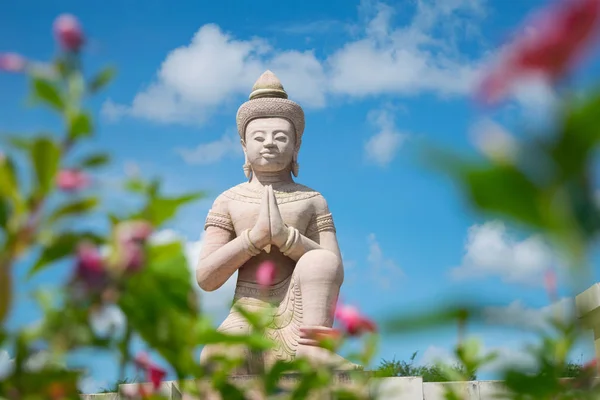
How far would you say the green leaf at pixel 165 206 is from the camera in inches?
35.9

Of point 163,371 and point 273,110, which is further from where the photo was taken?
point 273,110

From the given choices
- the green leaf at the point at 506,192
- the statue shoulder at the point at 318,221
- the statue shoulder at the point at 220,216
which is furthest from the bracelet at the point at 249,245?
the green leaf at the point at 506,192

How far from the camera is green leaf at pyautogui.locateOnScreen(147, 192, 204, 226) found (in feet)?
2.99

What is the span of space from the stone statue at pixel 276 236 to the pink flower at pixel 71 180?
4.01 meters

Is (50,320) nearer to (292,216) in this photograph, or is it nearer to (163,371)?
(163,371)

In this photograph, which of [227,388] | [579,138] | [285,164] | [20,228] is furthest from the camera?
[285,164]

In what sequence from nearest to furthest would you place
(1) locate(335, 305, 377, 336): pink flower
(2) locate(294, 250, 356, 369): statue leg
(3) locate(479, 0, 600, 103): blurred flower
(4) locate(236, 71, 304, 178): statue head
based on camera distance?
1. (3) locate(479, 0, 600, 103): blurred flower
2. (1) locate(335, 305, 377, 336): pink flower
3. (2) locate(294, 250, 356, 369): statue leg
4. (4) locate(236, 71, 304, 178): statue head

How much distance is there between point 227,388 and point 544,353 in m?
0.51

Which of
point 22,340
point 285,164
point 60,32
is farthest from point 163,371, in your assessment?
point 285,164

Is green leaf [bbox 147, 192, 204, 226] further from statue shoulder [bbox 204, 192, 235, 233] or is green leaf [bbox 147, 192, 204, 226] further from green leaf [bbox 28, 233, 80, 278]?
statue shoulder [bbox 204, 192, 235, 233]

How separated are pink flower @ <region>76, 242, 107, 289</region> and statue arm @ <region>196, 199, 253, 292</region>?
4.55m

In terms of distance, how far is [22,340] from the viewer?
90cm

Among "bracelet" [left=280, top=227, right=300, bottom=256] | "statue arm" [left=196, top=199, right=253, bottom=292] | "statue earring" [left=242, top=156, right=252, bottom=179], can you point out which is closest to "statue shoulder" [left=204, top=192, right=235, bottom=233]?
"statue arm" [left=196, top=199, right=253, bottom=292]

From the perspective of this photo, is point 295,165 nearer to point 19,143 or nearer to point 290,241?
point 290,241
